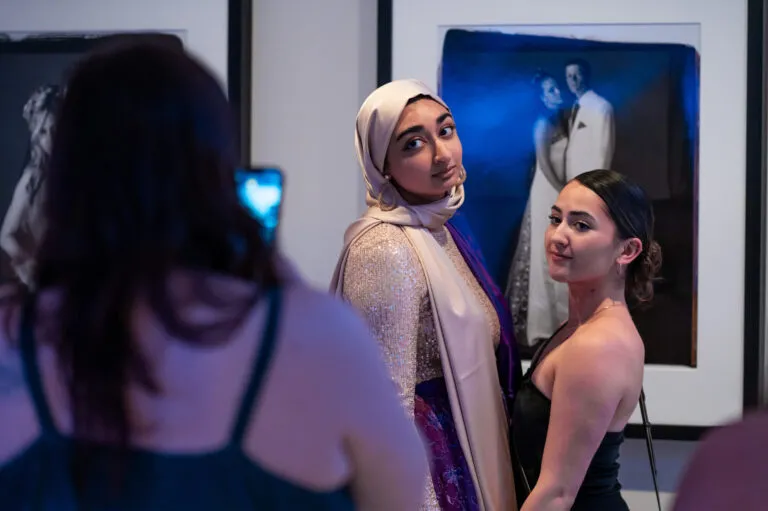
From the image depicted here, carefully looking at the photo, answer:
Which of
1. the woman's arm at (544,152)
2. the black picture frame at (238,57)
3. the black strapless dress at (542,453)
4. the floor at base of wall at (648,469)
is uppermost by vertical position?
the black picture frame at (238,57)

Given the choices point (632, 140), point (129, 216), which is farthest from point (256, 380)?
point (632, 140)

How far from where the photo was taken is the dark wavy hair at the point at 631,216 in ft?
4.96

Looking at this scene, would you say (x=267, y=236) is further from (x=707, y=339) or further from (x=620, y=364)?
(x=707, y=339)

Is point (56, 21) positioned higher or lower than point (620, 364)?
higher

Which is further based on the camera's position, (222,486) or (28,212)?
(28,212)

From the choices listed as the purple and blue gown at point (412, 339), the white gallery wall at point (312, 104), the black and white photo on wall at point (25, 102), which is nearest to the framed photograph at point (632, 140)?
the white gallery wall at point (312, 104)

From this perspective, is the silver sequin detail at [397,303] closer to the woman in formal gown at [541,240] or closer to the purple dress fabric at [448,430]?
the purple dress fabric at [448,430]

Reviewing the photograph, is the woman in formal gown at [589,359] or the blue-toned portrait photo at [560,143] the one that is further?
the blue-toned portrait photo at [560,143]

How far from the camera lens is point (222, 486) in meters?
0.73

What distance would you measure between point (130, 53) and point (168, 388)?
294 mm

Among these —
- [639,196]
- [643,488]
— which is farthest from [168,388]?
[643,488]

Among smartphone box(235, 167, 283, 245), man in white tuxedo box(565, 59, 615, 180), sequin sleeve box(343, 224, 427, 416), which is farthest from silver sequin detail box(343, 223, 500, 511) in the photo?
man in white tuxedo box(565, 59, 615, 180)

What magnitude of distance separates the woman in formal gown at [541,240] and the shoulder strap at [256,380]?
127 centimetres

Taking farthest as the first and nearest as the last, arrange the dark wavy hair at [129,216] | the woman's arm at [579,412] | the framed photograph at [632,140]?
1. the framed photograph at [632,140]
2. the woman's arm at [579,412]
3. the dark wavy hair at [129,216]
